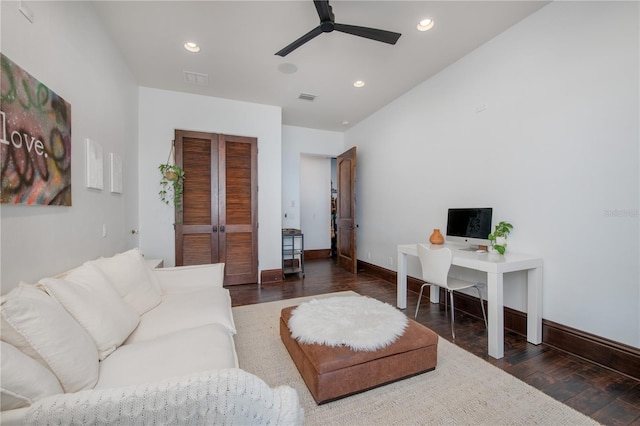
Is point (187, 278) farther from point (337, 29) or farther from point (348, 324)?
point (337, 29)

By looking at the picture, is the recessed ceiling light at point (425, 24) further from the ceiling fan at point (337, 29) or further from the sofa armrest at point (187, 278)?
the sofa armrest at point (187, 278)

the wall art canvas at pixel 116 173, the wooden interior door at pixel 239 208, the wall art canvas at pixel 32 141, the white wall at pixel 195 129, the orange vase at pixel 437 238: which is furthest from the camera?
the wooden interior door at pixel 239 208

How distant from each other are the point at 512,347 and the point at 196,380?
101 inches

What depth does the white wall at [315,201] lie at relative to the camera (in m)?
6.37

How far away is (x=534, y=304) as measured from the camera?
2.22 meters

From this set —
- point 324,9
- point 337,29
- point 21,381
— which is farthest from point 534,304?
point 21,381

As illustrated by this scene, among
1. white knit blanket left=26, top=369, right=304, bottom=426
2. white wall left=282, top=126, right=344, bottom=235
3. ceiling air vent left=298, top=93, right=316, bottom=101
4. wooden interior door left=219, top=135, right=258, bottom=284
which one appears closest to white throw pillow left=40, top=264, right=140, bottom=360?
white knit blanket left=26, top=369, right=304, bottom=426

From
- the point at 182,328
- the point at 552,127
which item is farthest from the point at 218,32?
Answer: the point at 552,127

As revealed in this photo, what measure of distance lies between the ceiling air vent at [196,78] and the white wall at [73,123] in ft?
2.12

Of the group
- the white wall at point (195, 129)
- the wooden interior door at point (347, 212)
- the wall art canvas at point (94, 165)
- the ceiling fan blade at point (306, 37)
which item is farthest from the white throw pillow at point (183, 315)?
the wooden interior door at point (347, 212)

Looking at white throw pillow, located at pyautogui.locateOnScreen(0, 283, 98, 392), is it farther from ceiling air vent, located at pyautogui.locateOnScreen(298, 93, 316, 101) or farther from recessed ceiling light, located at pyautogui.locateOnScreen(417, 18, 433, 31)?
ceiling air vent, located at pyautogui.locateOnScreen(298, 93, 316, 101)

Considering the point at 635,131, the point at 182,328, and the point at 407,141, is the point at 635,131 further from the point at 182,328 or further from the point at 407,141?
the point at 182,328

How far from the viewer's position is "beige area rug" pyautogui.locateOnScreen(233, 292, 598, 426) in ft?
4.67

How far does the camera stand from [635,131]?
1.77m
